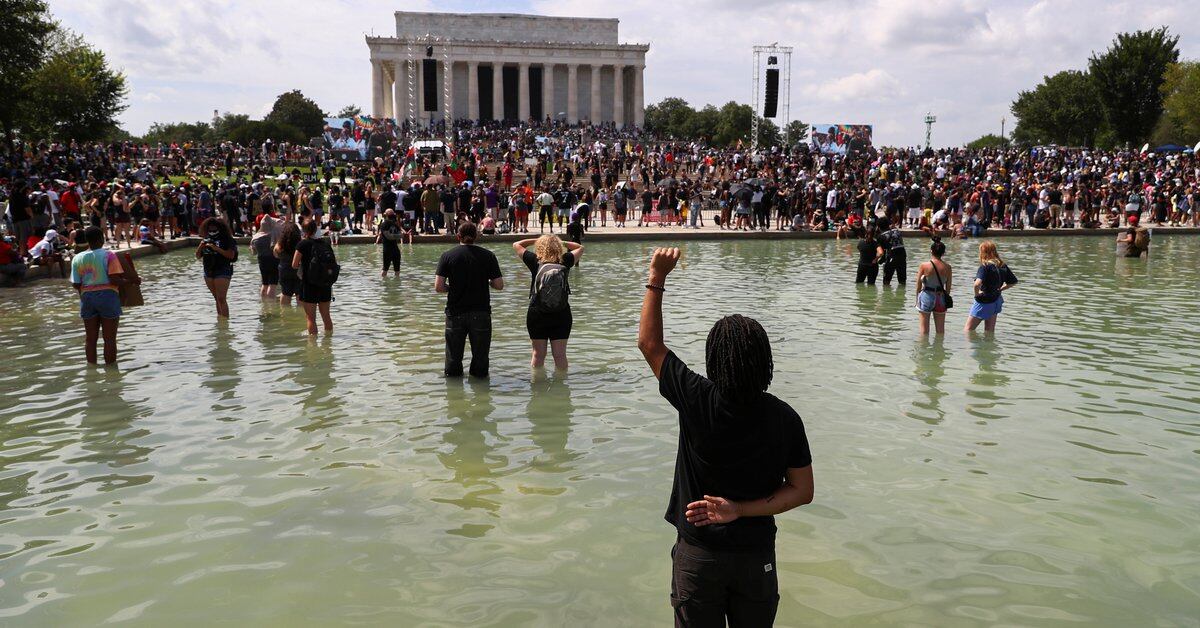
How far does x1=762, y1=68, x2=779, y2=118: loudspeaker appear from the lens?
5379 centimetres

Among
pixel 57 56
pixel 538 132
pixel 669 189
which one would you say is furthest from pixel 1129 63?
pixel 57 56

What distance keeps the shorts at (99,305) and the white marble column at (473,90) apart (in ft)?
275

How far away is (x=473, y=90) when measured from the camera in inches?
3625

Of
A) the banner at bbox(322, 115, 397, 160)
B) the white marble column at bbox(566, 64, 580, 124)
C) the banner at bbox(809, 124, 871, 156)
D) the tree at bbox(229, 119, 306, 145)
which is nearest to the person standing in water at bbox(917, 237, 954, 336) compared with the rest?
→ the banner at bbox(809, 124, 871, 156)

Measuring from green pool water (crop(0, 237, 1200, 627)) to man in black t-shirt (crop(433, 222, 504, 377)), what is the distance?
2.00 ft

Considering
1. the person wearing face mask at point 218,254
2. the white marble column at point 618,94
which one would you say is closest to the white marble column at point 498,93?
the white marble column at point 618,94

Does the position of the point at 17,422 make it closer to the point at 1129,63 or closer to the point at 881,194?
the point at 881,194

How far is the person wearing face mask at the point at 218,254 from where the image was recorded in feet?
40.5

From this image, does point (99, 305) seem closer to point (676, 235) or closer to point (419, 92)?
point (676, 235)

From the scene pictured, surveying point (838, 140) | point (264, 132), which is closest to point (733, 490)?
point (838, 140)

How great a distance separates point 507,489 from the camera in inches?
237

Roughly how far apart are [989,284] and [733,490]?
29.9 feet

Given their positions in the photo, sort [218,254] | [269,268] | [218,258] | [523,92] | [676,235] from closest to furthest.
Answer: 1. [218,254]
2. [218,258]
3. [269,268]
4. [676,235]
5. [523,92]

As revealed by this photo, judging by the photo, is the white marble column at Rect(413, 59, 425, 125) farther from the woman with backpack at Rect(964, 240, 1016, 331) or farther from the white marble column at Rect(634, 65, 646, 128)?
the woman with backpack at Rect(964, 240, 1016, 331)
